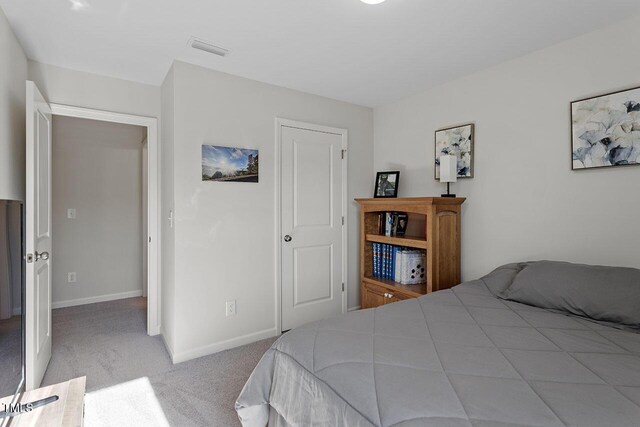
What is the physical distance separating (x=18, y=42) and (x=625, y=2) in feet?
12.3

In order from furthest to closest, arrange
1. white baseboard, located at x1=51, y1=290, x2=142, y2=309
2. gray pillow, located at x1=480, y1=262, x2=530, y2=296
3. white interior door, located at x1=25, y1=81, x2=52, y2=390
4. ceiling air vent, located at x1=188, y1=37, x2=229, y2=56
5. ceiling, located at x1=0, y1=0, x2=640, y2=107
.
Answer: white baseboard, located at x1=51, y1=290, x2=142, y2=309 → ceiling air vent, located at x1=188, y1=37, x2=229, y2=56 → gray pillow, located at x1=480, y1=262, x2=530, y2=296 → white interior door, located at x1=25, y1=81, x2=52, y2=390 → ceiling, located at x1=0, y1=0, x2=640, y2=107

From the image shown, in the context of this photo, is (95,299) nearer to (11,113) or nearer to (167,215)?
(167,215)

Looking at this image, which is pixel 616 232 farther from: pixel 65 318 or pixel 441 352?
pixel 65 318

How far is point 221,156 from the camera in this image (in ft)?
8.87

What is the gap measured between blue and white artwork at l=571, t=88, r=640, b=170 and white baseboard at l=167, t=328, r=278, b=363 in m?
2.78

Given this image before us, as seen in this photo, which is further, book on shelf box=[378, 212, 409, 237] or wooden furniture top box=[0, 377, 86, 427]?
book on shelf box=[378, 212, 409, 237]

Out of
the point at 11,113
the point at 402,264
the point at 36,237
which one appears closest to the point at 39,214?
the point at 36,237

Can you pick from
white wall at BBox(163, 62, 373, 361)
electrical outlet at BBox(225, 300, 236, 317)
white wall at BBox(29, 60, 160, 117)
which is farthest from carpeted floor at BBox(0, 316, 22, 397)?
white wall at BBox(29, 60, 160, 117)

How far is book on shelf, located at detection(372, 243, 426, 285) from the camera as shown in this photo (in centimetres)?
294

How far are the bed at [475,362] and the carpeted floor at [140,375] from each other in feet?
2.25

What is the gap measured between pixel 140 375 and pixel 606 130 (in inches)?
140

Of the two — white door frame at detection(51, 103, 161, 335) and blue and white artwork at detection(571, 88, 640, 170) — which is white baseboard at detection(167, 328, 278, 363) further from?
blue and white artwork at detection(571, 88, 640, 170)

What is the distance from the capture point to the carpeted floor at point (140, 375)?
1.90m

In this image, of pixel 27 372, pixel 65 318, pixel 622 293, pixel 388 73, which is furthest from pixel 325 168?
pixel 65 318
